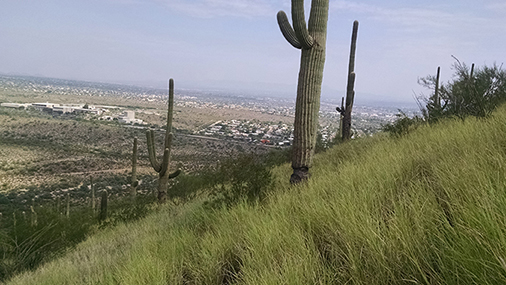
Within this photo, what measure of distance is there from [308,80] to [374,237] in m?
3.81

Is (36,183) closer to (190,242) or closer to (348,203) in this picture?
(190,242)

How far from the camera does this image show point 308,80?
573cm

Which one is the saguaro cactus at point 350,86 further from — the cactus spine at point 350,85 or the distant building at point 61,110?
the distant building at point 61,110

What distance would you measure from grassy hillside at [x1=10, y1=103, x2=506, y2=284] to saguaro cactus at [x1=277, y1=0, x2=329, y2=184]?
1.39 metres

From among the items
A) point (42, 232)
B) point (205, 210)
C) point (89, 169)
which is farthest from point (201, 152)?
point (205, 210)

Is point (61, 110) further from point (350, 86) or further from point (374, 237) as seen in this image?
point (374, 237)

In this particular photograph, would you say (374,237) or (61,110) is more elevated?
(374,237)

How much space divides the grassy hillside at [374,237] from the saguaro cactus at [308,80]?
1.39m

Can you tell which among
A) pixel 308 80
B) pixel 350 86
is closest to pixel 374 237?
pixel 308 80

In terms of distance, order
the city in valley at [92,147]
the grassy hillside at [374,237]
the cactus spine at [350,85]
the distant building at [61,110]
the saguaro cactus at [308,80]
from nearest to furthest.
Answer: the grassy hillside at [374,237] → the saguaro cactus at [308,80] → the cactus spine at [350,85] → the city in valley at [92,147] → the distant building at [61,110]

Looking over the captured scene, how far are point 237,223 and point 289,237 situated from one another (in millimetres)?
1189

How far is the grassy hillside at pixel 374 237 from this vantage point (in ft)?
6.46

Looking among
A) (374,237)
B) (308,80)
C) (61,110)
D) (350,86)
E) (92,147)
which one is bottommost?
(92,147)

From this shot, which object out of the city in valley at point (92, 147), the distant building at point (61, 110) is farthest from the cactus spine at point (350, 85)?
the distant building at point (61, 110)
